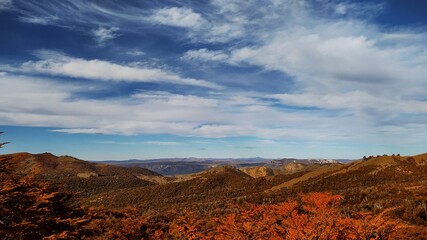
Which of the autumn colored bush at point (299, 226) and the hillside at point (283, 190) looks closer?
the autumn colored bush at point (299, 226)

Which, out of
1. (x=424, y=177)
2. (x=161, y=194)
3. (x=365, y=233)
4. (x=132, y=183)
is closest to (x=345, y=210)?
(x=365, y=233)

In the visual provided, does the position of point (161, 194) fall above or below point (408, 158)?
below

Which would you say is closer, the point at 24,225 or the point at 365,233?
the point at 24,225

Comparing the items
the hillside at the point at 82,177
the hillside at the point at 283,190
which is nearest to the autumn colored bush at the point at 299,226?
the hillside at the point at 283,190

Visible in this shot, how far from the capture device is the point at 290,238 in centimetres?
1332

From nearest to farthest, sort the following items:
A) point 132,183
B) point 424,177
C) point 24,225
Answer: point 24,225 < point 424,177 < point 132,183

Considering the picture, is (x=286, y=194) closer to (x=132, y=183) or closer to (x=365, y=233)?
(x=365, y=233)

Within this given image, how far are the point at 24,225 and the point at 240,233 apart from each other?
12.4m

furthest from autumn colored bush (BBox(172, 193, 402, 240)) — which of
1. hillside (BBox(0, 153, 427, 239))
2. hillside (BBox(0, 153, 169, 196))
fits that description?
hillside (BBox(0, 153, 169, 196))

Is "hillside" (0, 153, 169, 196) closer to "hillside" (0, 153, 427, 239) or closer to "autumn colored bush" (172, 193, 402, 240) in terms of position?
"hillside" (0, 153, 427, 239)

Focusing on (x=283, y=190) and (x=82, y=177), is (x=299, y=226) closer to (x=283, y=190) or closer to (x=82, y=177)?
(x=283, y=190)

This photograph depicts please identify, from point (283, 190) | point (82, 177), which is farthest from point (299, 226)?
point (82, 177)

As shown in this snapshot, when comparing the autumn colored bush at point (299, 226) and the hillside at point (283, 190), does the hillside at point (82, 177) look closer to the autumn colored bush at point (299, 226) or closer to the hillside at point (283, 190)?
the hillside at point (283, 190)

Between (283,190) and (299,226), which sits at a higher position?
(299,226)
